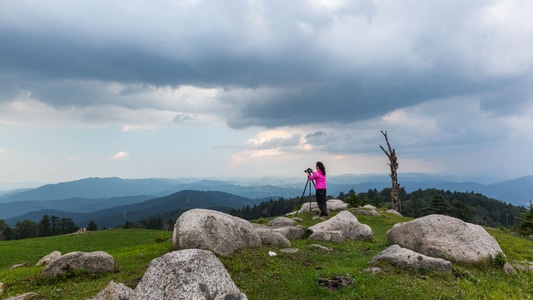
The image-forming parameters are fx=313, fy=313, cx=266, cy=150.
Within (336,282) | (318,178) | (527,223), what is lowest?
(527,223)

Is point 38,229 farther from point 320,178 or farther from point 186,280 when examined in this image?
point 186,280

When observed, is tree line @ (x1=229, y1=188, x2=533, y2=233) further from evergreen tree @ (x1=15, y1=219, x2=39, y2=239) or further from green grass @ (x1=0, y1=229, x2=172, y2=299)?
green grass @ (x1=0, y1=229, x2=172, y2=299)

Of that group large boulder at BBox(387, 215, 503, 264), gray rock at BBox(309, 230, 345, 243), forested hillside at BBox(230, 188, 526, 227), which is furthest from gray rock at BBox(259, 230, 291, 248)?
forested hillside at BBox(230, 188, 526, 227)

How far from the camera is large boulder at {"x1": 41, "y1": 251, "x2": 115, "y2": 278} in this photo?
14023 mm

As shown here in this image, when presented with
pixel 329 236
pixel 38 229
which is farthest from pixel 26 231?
pixel 329 236

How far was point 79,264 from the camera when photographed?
567 inches

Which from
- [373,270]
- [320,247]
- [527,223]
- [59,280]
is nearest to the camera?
[373,270]

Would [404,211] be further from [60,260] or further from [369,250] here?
[60,260]

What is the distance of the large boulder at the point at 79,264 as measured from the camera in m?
14.0

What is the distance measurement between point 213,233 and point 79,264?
6.20 m

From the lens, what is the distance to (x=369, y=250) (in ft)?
59.0

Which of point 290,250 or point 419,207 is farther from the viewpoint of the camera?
point 419,207

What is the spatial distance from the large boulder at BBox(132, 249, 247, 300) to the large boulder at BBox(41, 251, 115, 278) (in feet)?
27.1

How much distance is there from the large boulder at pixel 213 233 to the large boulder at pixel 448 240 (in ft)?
27.6
